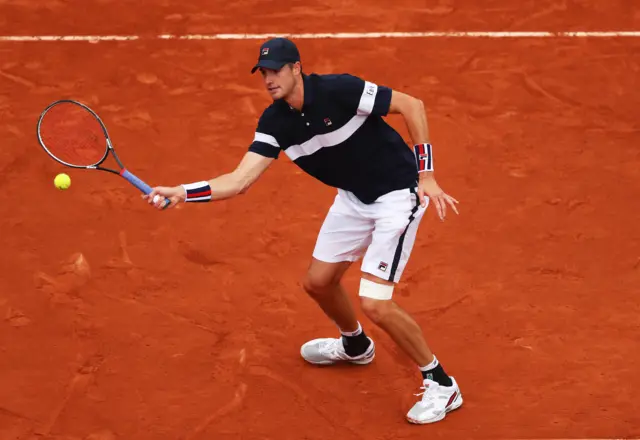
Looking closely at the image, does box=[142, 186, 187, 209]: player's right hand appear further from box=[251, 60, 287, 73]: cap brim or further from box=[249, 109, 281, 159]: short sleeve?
box=[251, 60, 287, 73]: cap brim

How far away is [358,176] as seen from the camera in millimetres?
7609

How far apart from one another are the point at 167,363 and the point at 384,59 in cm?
481

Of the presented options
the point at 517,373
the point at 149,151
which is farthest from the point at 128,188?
the point at 517,373

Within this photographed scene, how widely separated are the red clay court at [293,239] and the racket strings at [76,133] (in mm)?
1463

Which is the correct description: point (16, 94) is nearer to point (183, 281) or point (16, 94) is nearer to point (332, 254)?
point (183, 281)

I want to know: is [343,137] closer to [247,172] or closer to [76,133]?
[247,172]

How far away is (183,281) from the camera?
9.39m

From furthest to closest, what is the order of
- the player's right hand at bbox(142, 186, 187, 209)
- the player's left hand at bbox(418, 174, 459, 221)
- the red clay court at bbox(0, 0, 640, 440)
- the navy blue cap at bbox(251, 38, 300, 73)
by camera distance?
the red clay court at bbox(0, 0, 640, 440) < the player's left hand at bbox(418, 174, 459, 221) < the navy blue cap at bbox(251, 38, 300, 73) < the player's right hand at bbox(142, 186, 187, 209)

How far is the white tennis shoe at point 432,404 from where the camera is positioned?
7.73 meters

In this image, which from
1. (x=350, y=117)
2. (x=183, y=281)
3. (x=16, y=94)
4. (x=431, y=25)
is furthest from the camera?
(x=431, y=25)

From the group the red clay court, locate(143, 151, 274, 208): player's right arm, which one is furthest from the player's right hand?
the red clay court

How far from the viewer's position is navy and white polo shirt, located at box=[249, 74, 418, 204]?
24.3 feet

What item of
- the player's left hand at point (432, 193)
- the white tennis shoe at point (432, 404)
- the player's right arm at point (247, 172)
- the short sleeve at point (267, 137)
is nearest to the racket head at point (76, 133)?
the player's right arm at point (247, 172)

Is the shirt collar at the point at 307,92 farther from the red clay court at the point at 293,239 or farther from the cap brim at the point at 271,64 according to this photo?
the red clay court at the point at 293,239
